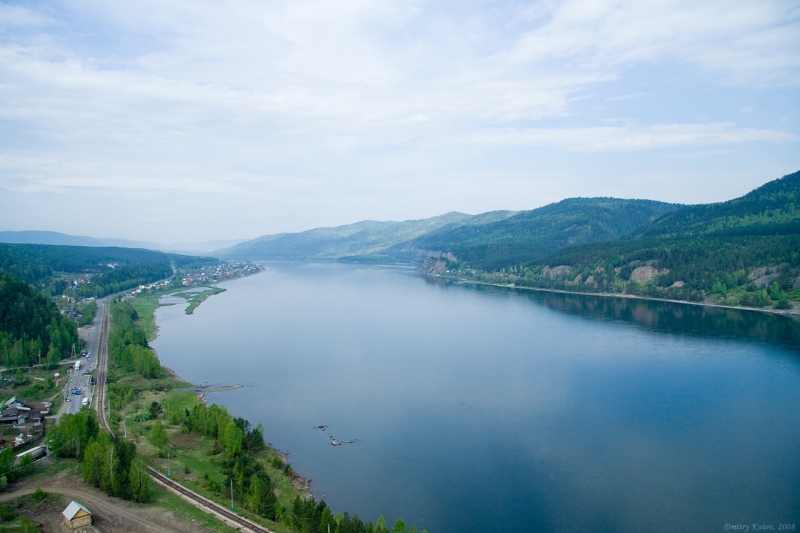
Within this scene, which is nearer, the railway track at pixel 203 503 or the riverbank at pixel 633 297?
the railway track at pixel 203 503

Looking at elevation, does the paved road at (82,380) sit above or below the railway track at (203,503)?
above

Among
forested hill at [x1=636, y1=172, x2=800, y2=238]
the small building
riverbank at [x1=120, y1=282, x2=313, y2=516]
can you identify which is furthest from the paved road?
forested hill at [x1=636, y1=172, x2=800, y2=238]

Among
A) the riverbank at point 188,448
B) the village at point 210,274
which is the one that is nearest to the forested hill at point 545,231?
the village at point 210,274

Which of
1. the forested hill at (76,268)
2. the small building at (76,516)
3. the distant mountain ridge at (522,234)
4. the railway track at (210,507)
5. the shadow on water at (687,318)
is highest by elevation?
the distant mountain ridge at (522,234)

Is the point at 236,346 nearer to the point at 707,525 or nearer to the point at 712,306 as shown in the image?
the point at 707,525

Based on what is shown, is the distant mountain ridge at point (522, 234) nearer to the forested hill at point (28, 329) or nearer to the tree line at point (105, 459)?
the forested hill at point (28, 329)

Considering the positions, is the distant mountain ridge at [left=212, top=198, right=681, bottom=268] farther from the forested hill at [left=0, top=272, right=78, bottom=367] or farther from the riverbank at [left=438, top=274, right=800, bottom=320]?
the forested hill at [left=0, top=272, right=78, bottom=367]

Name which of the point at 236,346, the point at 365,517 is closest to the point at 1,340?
the point at 236,346
